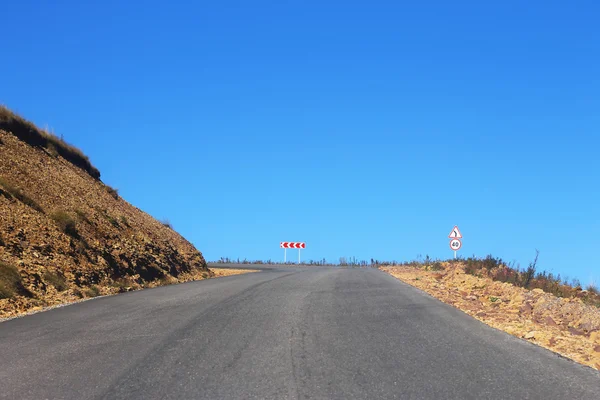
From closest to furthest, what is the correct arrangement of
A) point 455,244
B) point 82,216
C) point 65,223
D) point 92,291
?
point 92,291 < point 65,223 < point 82,216 < point 455,244

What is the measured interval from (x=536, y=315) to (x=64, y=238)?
48.3 ft

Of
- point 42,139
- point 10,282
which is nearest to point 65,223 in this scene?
point 10,282

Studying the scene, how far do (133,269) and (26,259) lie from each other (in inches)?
210

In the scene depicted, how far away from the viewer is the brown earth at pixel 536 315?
912cm

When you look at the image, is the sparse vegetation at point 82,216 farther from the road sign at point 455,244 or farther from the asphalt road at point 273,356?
the road sign at point 455,244

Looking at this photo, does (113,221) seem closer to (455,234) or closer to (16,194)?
(16,194)

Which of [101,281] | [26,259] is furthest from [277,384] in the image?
[101,281]

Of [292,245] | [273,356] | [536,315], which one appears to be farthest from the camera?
[292,245]

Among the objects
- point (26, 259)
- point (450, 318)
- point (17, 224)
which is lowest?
point (450, 318)

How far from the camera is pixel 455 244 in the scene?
105 ft

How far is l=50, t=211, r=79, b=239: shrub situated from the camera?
19297 millimetres

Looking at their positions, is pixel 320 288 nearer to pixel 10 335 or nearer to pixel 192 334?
pixel 192 334

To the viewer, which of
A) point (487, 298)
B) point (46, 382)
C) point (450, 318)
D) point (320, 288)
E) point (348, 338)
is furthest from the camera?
point (320, 288)

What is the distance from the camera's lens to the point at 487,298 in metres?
15.1
